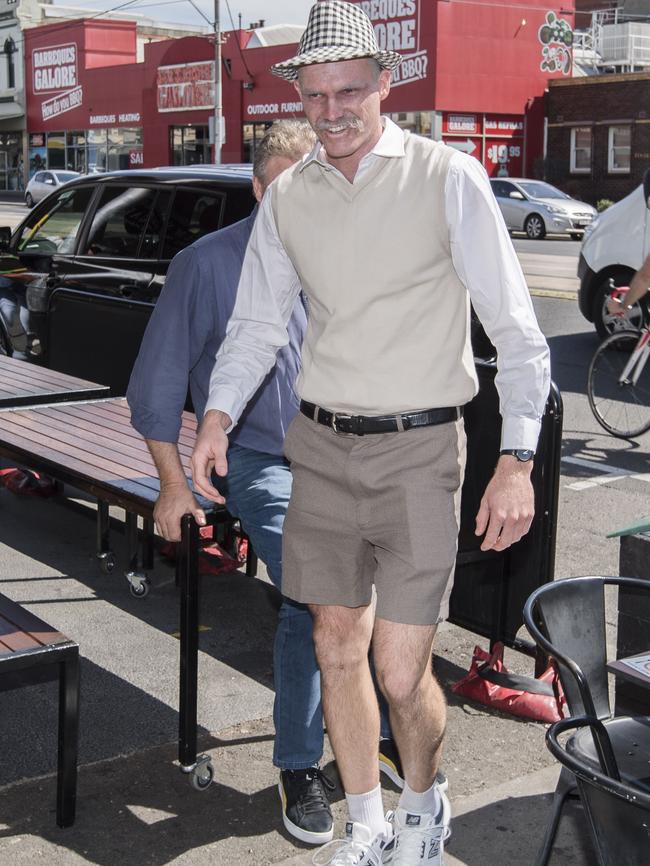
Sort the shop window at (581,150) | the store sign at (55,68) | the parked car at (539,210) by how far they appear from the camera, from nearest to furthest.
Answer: the parked car at (539,210)
the shop window at (581,150)
the store sign at (55,68)

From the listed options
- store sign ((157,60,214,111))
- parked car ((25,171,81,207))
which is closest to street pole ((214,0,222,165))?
store sign ((157,60,214,111))

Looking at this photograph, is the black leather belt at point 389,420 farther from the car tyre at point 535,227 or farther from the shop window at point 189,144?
the shop window at point 189,144

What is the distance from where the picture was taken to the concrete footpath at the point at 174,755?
11.7 ft

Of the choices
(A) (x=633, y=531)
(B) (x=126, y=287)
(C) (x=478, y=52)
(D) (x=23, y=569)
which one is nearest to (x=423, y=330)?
(A) (x=633, y=531)

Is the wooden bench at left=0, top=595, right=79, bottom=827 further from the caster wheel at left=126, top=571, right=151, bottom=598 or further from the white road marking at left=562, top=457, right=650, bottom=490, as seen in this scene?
the white road marking at left=562, top=457, right=650, bottom=490

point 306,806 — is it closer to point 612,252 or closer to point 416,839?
point 416,839

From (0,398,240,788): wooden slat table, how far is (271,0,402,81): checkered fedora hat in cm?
136

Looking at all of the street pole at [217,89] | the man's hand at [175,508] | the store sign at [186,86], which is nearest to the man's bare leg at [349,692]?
the man's hand at [175,508]

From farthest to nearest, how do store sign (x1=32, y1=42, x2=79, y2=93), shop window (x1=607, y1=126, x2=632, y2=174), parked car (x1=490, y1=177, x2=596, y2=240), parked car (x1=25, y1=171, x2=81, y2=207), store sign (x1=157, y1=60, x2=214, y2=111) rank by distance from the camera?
store sign (x1=32, y1=42, x2=79, y2=93) → store sign (x1=157, y1=60, x2=214, y2=111) → parked car (x1=25, y1=171, x2=81, y2=207) → shop window (x1=607, y1=126, x2=632, y2=174) → parked car (x1=490, y1=177, x2=596, y2=240)

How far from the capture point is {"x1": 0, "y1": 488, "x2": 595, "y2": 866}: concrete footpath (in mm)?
3555

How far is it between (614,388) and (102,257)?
365 cm

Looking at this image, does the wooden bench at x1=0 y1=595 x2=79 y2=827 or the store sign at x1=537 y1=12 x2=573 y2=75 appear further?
the store sign at x1=537 y1=12 x2=573 y2=75

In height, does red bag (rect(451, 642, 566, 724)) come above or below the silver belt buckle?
below

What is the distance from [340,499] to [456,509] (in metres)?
0.30
